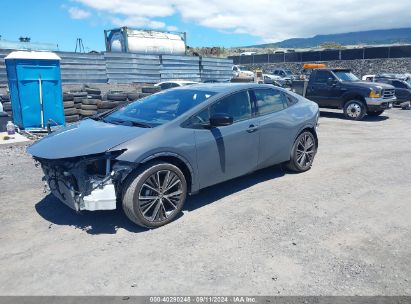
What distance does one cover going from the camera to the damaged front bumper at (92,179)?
148 inches

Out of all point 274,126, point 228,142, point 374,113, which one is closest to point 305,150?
point 274,126

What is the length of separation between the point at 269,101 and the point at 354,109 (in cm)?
916

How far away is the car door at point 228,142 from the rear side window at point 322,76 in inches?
391

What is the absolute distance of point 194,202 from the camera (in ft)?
16.0

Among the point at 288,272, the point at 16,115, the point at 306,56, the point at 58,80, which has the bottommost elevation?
the point at 288,272

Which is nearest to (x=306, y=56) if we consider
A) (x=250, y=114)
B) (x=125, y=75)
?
(x=125, y=75)

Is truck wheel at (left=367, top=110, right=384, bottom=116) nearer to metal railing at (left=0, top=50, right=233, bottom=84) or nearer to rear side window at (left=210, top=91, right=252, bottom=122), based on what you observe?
rear side window at (left=210, top=91, right=252, bottom=122)

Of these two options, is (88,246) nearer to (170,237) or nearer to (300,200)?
(170,237)

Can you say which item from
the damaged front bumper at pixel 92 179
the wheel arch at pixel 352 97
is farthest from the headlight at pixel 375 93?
the damaged front bumper at pixel 92 179

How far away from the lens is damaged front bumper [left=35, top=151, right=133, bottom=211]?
3770 millimetres

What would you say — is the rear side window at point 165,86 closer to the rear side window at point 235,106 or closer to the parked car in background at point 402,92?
the parked car in background at point 402,92

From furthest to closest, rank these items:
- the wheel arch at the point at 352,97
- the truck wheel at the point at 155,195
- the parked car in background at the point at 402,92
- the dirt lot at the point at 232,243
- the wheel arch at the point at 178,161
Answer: the parked car in background at the point at 402,92, the wheel arch at the point at 352,97, the wheel arch at the point at 178,161, the truck wheel at the point at 155,195, the dirt lot at the point at 232,243

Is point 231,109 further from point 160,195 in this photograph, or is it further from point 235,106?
point 160,195

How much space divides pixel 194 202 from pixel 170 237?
3.47ft
